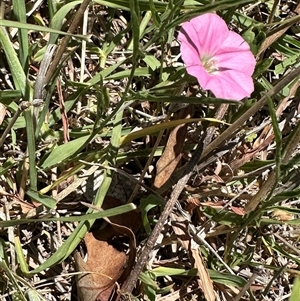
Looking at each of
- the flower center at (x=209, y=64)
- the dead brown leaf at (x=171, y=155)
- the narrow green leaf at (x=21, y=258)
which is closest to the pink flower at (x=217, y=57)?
the flower center at (x=209, y=64)

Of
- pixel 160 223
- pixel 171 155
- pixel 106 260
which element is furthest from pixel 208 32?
pixel 106 260

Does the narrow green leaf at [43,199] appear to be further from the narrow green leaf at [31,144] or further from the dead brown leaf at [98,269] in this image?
the dead brown leaf at [98,269]

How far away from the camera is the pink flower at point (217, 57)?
45.6 inches

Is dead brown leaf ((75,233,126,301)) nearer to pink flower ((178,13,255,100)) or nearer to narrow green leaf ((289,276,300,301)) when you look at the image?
pink flower ((178,13,255,100))

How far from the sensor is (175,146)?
1473 millimetres

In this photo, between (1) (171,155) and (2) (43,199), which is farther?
(1) (171,155)

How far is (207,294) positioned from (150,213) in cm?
24

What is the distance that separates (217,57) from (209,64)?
57 mm

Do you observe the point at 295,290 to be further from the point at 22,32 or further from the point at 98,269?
the point at 22,32

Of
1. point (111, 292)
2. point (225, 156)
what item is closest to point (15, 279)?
point (111, 292)

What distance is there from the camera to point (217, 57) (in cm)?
134

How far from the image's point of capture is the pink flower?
116cm

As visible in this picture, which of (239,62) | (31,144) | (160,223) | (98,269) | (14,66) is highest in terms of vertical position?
(239,62)

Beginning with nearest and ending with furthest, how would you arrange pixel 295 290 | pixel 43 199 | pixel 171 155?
1. pixel 295 290
2. pixel 43 199
3. pixel 171 155
